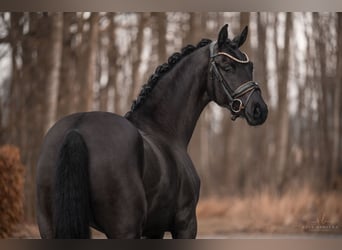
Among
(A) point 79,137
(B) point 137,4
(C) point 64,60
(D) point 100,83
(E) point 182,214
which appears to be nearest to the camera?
(A) point 79,137

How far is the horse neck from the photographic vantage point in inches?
194

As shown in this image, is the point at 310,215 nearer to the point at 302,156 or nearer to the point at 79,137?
the point at 302,156

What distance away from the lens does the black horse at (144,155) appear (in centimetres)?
383

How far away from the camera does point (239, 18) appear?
57.5 feet

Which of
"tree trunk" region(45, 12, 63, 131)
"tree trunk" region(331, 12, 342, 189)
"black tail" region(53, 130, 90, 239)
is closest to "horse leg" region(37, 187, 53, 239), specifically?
"black tail" region(53, 130, 90, 239)

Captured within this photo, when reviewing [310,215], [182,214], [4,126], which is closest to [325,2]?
[182,214]

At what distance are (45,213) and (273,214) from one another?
9.07 m

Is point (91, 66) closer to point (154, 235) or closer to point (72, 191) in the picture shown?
point (154, 235)

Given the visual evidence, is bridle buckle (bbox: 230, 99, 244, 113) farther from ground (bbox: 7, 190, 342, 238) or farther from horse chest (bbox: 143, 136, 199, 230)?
ground (bbox: 7, 190, 342, 238)

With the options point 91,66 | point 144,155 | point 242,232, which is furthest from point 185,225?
point 242,232

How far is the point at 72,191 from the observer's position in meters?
3.79

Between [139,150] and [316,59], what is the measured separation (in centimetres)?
1264

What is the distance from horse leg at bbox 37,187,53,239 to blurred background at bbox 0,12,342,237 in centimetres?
434

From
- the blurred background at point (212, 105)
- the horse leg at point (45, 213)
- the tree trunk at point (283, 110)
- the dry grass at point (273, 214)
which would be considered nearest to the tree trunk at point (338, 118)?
the blurred background at point (212, 105)
